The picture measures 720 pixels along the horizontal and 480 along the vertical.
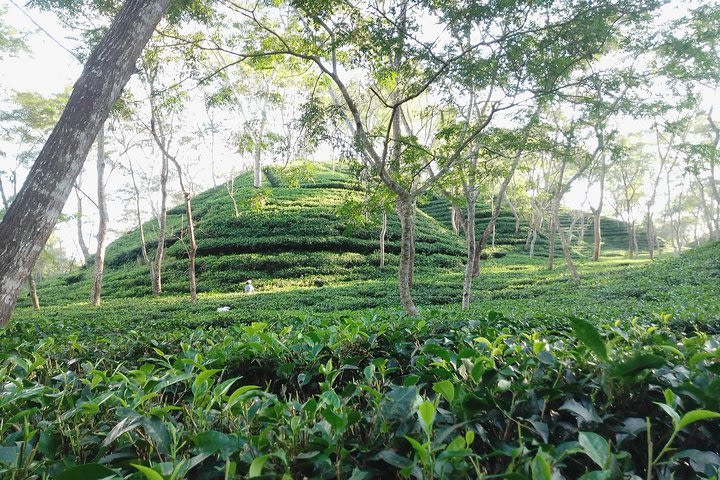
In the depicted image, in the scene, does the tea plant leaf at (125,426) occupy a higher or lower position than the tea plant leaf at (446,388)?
lower

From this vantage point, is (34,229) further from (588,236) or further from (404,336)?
(588,236)

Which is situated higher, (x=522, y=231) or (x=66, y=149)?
(x=66, y=149)

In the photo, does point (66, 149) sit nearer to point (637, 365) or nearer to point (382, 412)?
point (382, 412)

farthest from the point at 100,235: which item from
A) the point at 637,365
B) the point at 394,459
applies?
the point at 637,365

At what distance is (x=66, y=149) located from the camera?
3387 mm

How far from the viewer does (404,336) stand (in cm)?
250

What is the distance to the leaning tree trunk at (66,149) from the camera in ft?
10.4

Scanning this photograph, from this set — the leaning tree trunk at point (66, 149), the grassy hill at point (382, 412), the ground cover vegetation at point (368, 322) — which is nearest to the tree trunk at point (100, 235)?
the ground cover vegetation at point (368, 322)

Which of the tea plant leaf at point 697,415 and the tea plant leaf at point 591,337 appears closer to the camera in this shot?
the tea plant leaf at point 697,415

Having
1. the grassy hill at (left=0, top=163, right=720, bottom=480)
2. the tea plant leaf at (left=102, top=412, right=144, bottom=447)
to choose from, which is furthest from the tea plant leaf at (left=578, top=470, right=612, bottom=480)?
the tea plant leaf at (left=102, top=412, right=144, bottom=447)

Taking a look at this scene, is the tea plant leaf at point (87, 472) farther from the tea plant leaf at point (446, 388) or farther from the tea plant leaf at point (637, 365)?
the tea plant leaf at point (637, 365)

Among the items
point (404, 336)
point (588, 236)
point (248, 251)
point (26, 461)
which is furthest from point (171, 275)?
point (588, 236)

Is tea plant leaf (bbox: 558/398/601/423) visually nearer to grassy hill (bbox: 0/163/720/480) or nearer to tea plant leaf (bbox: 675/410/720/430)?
grassy hill (bbox: 0/163/720/480)

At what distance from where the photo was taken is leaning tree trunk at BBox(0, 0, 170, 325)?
3.17 meters
